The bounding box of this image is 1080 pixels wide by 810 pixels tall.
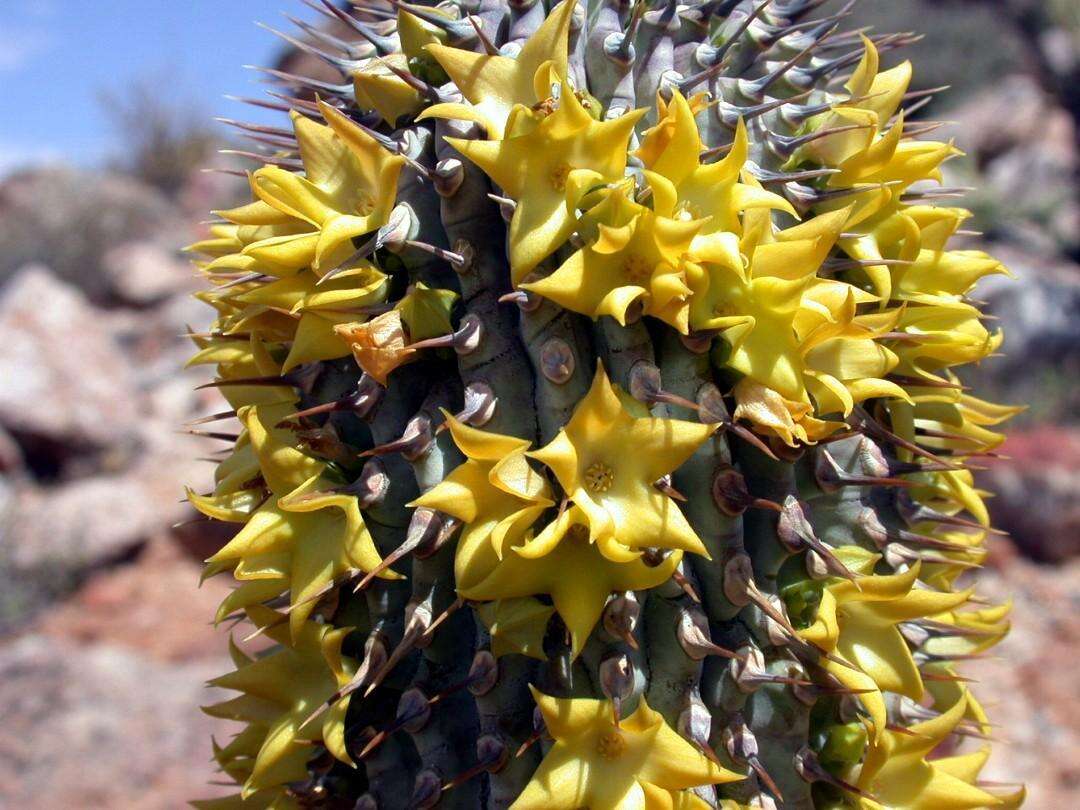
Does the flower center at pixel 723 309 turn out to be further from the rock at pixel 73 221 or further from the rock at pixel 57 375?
the rock at pixel 73 221

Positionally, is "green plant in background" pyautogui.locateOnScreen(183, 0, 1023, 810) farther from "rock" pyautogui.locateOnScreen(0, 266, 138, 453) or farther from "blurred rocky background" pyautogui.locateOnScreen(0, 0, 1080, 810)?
"rock" pyautogui.locateOnScreen(0, 266, 138, 453)

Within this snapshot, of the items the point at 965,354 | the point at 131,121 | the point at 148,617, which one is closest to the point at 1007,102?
the point at 148,617

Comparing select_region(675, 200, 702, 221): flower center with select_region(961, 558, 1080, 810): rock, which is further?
select_region(961, 558, 1080, 810): rock

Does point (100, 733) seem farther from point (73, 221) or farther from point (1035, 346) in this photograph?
point (73, 221)

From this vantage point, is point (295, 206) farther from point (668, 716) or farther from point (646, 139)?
point (668, 716)

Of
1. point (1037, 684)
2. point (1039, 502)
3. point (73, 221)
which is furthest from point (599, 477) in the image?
point (73, 221)

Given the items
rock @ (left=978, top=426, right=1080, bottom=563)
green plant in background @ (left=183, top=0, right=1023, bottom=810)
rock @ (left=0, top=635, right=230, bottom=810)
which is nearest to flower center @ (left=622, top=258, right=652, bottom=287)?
green plant in background @ (left=183, top=0, right=1023, bottom=810)

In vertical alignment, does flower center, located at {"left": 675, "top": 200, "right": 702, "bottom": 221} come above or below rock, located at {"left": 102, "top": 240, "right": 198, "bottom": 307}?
above
